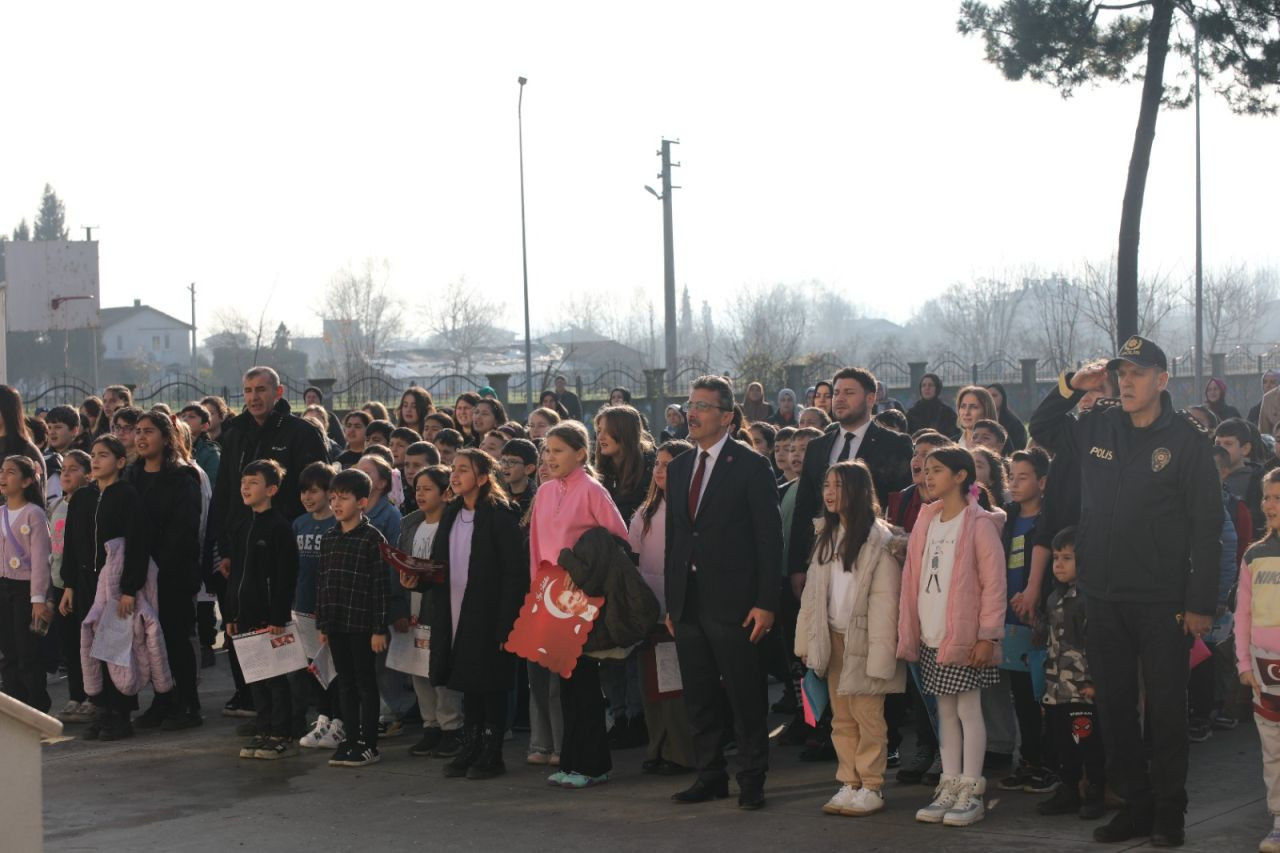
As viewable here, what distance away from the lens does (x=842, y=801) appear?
6.84 meters

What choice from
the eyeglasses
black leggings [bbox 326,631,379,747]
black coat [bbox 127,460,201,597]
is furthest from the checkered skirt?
black coat [bbox 127,460,201,597]

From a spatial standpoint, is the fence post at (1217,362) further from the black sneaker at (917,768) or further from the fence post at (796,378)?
the black sneaker at (917,768)

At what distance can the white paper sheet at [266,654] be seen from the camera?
8680mm

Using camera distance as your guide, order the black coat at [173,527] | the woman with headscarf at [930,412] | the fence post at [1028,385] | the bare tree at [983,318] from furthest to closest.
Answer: the bare tree at [983,318]
the fence post at [1028,385]
the woman with headscarf at [930,412]
the black coat at [173,527]

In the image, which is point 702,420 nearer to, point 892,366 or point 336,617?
point 336,617

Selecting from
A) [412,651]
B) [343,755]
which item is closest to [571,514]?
[412,651]

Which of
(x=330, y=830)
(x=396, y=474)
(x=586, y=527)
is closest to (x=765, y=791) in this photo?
(x=586, y=527)

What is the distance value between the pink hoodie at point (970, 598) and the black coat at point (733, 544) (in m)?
0.70

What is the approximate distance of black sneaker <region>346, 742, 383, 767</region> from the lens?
832 cm

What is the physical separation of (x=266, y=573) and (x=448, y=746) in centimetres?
163

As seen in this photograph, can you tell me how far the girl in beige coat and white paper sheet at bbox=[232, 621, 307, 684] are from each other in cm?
341

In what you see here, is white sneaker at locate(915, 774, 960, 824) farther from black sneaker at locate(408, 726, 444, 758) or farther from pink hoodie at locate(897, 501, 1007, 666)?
black sneaker at locate(408, 726, 444, 758)

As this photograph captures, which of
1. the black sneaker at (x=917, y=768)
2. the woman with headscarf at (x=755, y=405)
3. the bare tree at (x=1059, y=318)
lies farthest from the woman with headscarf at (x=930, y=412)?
the black sneaker at (x=917, y=768)

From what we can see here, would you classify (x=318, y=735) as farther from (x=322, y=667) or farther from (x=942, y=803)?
(x=942, y=803)
